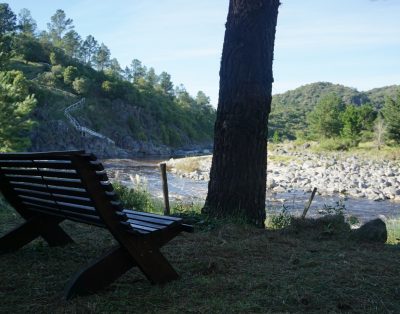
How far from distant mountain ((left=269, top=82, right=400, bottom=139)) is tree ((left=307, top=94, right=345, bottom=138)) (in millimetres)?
40623

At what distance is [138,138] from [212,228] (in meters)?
68.9

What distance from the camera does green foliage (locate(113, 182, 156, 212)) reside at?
317 inches

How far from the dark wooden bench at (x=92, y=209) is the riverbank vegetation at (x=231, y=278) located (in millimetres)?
132

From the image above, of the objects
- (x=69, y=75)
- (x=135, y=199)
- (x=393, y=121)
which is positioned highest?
(x=69, y=75)

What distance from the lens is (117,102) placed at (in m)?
79.4

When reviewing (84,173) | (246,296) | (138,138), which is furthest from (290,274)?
(138,138)

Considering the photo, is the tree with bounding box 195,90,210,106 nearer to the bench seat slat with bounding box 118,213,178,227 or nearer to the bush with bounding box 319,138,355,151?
the bush with bounding box 319,138,355,151

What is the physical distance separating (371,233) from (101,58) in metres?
106

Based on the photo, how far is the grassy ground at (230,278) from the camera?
2.76 metres

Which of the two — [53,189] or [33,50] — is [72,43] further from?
[53,189]

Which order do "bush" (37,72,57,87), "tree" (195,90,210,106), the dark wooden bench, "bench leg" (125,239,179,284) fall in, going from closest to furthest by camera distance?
the dark wooden bench → "bench leg" (125,239,179,284) → "bush" (37,72,57,87) → "tree" (195,90,210,106)

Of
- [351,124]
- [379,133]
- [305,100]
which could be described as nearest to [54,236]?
[379,133]

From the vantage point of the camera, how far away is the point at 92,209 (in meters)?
2.80

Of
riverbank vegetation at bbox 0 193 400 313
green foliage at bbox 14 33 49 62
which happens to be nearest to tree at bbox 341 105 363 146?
riverbank vegetation at bbox 0 193 400 313
